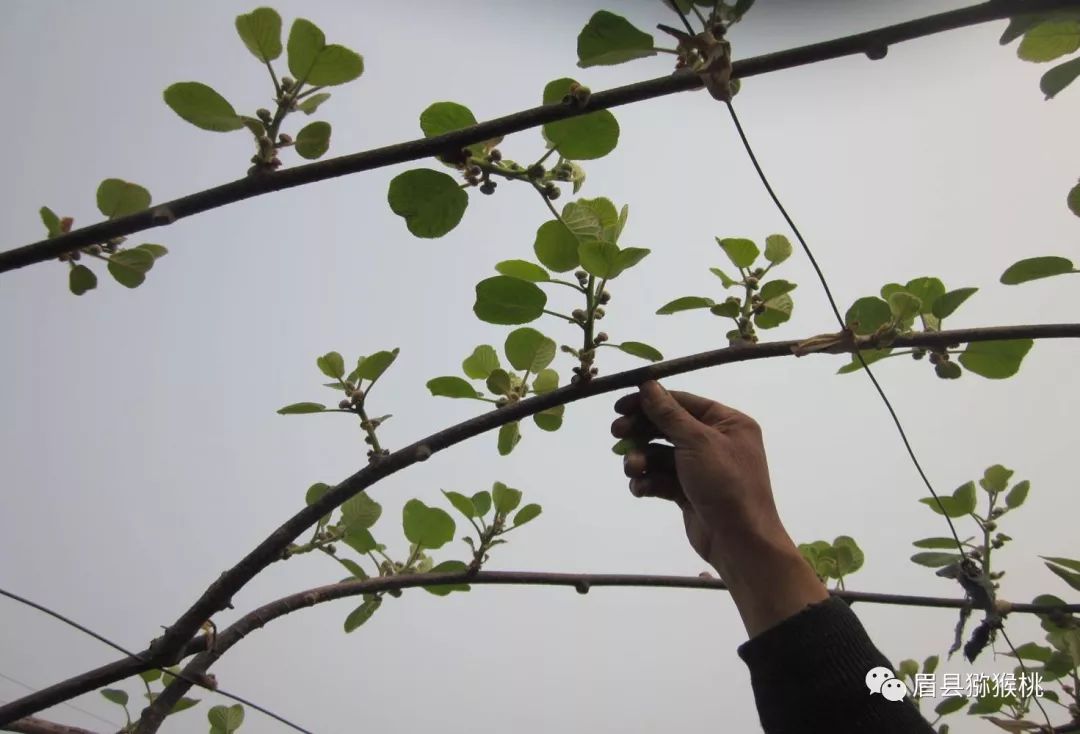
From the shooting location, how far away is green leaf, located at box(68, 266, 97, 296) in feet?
2.87

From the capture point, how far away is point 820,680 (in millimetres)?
783

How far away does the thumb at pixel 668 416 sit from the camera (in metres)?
0.86

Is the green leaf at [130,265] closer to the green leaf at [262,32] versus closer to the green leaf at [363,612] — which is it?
the green leaf at [262,32]

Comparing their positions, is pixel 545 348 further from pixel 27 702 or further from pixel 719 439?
pixel 27 702

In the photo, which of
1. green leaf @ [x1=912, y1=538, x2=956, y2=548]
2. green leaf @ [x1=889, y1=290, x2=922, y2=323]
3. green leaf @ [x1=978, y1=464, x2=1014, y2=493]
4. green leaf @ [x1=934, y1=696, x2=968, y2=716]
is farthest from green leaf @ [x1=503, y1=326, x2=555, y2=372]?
green leaf @ [x1=934, y1=696, x2=968, y2=716]

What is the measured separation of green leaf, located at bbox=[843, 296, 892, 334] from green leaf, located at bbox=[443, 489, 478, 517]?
69 cm

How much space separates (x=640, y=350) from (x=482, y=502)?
0.50 metres

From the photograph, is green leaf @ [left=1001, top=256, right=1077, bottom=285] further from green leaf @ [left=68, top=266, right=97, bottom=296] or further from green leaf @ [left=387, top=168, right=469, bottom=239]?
green leaf @ [left=68, top=266, right=97, bottom=296]

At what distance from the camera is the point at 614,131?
2.51 feet

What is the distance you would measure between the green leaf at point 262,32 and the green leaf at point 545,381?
566 millimetres

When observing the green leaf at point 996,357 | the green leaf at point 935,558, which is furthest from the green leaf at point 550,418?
the green leaf at point 935,558

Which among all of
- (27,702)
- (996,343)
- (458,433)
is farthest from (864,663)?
(27,702)

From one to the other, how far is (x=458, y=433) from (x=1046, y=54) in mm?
879

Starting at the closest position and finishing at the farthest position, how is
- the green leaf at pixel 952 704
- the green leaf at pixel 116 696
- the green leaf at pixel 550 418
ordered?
the green leaf at pixel 550 418, the green leaf at pixel 116 696, the green leaf at pixel 952 704
